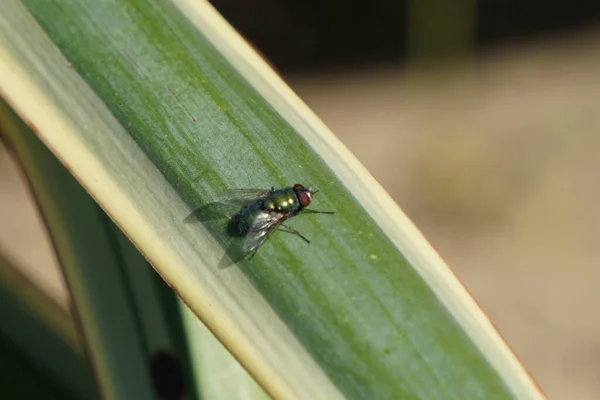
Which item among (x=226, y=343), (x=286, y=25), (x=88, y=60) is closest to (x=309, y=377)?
(x=226, y=343)

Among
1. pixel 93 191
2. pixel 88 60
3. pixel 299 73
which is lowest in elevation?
pixel 299 73

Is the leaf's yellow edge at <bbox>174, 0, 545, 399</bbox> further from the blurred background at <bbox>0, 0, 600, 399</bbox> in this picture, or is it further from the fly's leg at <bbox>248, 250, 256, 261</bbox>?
the blurred background at <bbox>0, 0, 600, 399</bbox>

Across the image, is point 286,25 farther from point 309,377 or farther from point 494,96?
point 309,377

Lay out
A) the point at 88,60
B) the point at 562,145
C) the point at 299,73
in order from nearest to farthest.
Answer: the point at 88,60 < the point at 562,145 < the point at 299,73

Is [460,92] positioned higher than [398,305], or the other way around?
[398,305]

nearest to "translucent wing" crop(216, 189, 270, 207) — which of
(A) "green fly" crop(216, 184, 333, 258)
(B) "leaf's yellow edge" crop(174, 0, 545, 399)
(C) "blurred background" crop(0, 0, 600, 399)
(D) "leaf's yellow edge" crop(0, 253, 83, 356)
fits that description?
(A) "green fly" crop(216, 184, 333, 258)

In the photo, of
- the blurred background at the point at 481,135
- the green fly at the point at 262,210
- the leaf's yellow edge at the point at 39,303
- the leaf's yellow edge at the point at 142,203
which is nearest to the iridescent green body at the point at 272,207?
the green fly at the point at 262,210

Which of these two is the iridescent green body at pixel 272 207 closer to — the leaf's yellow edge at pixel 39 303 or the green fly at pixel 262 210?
the green fly at pixel 262 210
